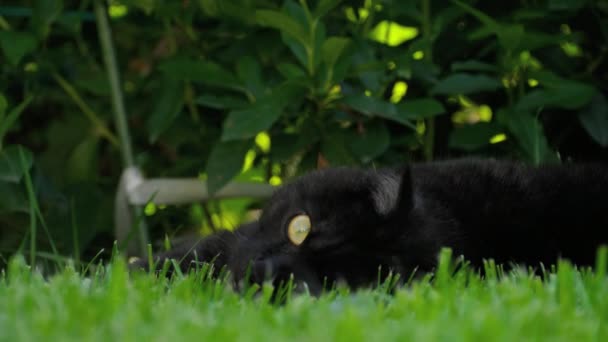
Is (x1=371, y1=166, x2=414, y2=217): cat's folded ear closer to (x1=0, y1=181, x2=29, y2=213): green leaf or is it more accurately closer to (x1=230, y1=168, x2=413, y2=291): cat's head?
(x1=230, y1=168, x2=413, y2=291): cat's head

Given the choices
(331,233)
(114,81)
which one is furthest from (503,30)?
(114,81)

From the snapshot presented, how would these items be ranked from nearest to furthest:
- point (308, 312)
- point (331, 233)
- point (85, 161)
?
1. point (308, 312)
2. point (331, 233)
3. point (85, 161)

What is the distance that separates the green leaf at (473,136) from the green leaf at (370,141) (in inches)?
8.2

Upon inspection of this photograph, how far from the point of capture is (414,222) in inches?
61.8

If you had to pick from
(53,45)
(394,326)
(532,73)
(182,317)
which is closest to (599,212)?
(532,73)

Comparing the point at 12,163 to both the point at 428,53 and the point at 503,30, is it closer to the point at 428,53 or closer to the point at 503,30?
the point at 428,53

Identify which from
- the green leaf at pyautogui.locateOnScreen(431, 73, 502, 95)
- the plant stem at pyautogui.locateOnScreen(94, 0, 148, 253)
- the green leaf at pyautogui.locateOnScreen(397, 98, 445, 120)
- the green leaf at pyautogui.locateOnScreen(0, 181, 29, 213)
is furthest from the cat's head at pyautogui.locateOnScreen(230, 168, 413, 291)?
the plant stem at pyautogui.locateOnScreen(94, 0, 148, 253)

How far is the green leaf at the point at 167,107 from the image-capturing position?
7.93 feet

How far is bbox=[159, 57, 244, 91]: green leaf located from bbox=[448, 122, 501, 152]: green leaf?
24.5 inches

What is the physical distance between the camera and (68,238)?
241 centimetres

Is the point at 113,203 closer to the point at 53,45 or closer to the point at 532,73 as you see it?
the point at 53,45

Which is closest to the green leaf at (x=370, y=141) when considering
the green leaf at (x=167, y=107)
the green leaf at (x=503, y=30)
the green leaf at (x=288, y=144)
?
the green leaf at (x=288, y=144)

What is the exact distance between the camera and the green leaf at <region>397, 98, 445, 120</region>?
2.21 meters

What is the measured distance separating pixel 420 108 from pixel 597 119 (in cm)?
50
